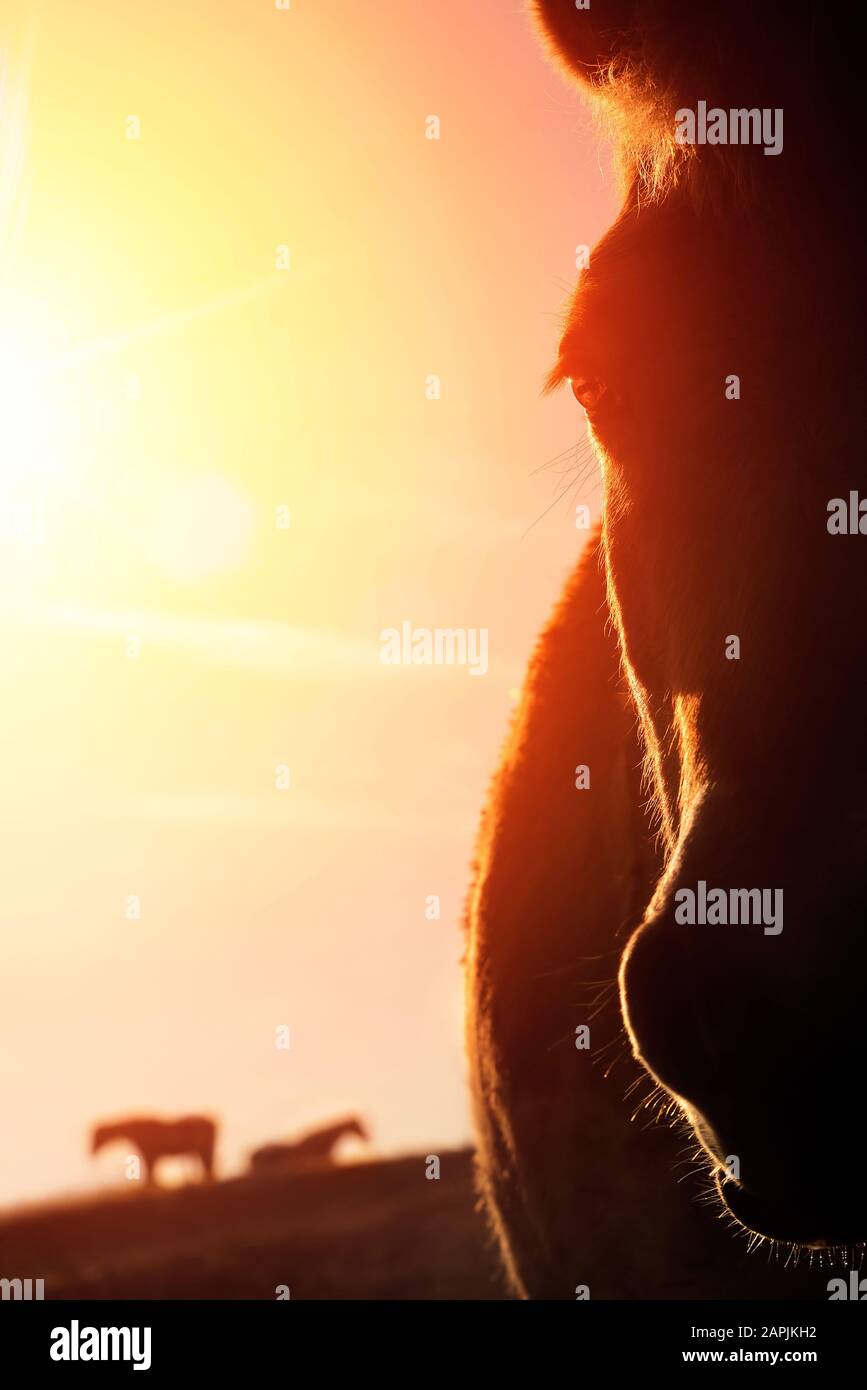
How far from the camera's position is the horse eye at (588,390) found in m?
1.64

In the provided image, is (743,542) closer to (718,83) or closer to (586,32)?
(718,83)

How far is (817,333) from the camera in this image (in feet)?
4.12

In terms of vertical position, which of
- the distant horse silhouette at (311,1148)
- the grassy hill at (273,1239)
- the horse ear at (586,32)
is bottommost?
the distant horse silhouette at (311,1148)

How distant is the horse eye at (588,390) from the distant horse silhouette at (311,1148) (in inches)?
900

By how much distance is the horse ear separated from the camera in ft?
5.78

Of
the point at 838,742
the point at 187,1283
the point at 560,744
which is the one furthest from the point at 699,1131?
the point at 187,1283

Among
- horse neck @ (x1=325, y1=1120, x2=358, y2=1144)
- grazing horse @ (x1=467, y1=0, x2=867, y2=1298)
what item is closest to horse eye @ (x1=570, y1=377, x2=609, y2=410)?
grazing horse @ (x1=467, y1=0, x2=867, y2=1298)

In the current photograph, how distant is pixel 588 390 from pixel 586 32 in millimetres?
670

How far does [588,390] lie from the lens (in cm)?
169

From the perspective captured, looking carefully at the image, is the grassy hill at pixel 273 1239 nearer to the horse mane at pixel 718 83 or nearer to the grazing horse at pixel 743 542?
the grazing horse at pixel 743 542

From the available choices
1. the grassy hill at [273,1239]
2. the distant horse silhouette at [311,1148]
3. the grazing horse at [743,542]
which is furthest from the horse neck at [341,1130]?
the grazing horse at [743,542]

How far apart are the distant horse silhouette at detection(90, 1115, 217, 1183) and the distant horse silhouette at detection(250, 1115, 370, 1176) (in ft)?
4.53

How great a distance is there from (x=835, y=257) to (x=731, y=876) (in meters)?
0.72

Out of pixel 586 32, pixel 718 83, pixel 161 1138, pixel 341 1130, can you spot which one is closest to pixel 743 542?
pixel 718 83
